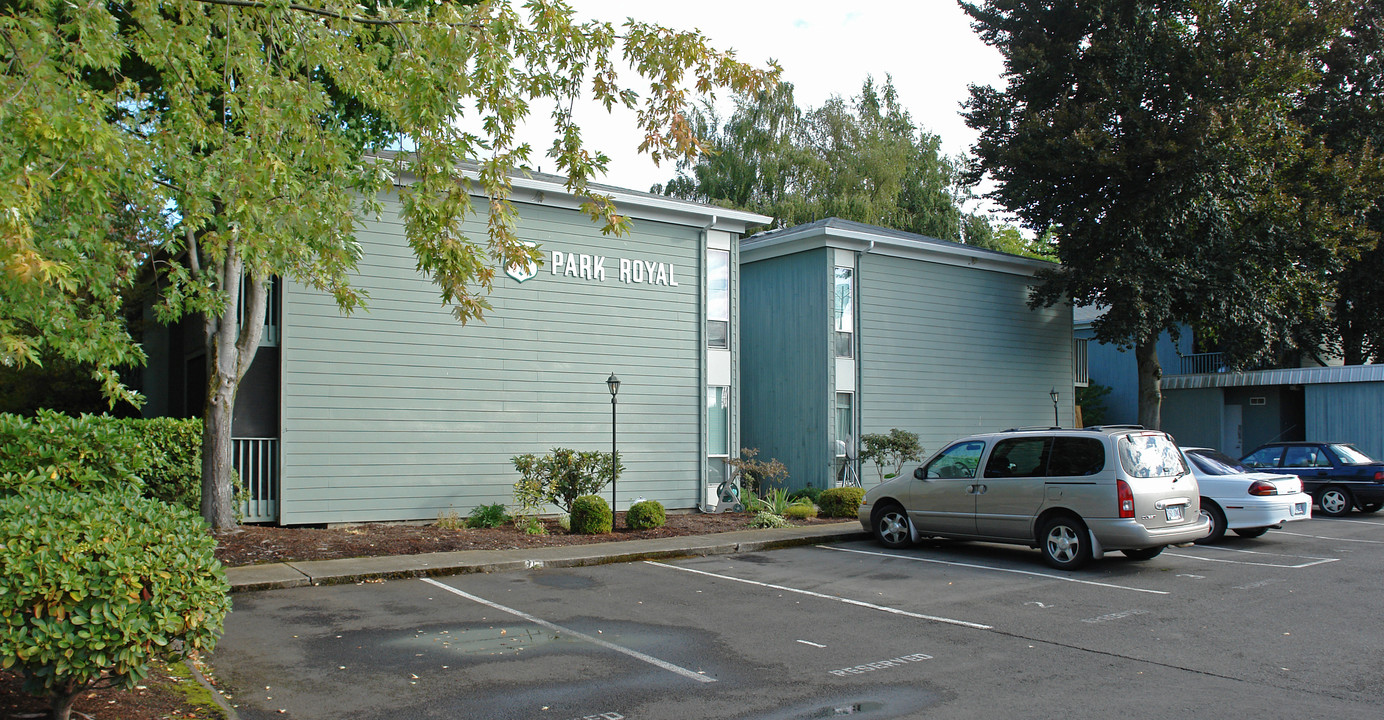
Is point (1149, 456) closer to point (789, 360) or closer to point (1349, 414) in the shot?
point (789, 360)

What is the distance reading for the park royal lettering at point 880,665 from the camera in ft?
21.2

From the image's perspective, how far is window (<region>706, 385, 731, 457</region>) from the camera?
18375mm

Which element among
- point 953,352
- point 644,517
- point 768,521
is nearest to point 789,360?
point 953,352

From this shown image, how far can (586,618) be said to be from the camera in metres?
8.29

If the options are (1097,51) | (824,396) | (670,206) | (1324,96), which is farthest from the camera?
(1324,96)

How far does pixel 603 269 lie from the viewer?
55.3 feet

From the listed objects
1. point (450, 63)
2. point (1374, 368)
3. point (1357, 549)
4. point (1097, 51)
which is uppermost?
point (1097, 51)

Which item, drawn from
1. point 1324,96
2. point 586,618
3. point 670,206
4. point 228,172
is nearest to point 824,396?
point 670,206

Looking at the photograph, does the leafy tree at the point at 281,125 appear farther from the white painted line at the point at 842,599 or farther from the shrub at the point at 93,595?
the white painted line at the point at 842,599

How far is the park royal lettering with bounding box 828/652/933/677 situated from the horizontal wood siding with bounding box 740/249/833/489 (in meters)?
12.8

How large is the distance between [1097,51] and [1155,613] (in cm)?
1869

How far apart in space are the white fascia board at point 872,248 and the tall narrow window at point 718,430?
4037 mm

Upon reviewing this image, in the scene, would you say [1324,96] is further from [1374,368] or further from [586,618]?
[586,618]

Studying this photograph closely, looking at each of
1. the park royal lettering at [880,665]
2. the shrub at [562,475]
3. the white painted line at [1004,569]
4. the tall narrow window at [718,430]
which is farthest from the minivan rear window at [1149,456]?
the tall narrow window at [718,430]
